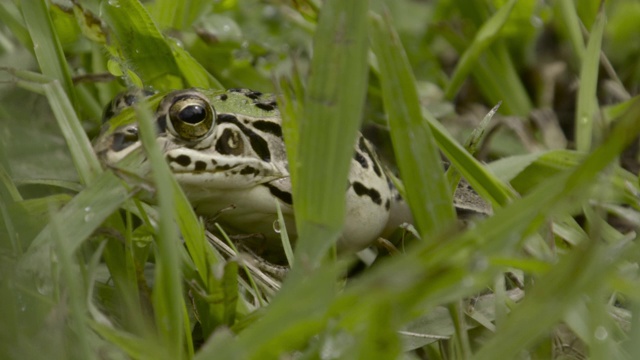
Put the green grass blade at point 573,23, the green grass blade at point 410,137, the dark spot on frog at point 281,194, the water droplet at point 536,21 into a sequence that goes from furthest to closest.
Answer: the water droplet at point 536,21 → the green grass blade at point 573,23 → the dark spot on frog at point 281,194 → the green grass blade at point 410,137

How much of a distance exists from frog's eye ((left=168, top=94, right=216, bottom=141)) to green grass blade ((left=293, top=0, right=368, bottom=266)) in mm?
669

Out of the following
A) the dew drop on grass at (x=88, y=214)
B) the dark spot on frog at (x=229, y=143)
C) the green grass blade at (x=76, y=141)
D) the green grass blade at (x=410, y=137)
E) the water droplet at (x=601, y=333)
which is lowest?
the dark spot on frog at (x=229, y=143)

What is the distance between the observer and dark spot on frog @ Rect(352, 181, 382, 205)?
100 inches

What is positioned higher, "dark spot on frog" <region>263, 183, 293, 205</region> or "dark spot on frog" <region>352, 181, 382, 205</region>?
"dark spot on frog" <region>263, 183, 293, 205</region>

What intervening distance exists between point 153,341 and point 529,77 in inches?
101

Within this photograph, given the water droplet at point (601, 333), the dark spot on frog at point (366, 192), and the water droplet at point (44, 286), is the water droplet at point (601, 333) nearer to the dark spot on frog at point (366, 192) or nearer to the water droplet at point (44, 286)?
the water droplet at point (44, 286)

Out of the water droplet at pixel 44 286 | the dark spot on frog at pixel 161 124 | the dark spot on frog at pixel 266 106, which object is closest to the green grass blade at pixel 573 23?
the dark spot on frog at pixel 266 106

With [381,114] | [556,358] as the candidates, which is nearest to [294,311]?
[556,358]

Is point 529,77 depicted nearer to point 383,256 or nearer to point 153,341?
point 383,256

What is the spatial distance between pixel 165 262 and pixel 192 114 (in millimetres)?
784

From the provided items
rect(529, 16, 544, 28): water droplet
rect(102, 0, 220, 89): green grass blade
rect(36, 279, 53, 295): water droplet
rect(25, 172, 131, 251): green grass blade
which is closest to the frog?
rect(102, 0, 220, 89): green grass blade

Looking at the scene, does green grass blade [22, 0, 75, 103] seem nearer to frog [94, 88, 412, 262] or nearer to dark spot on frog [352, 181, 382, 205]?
frog [94, 88, 412, 262]

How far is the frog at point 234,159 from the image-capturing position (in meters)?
2.16

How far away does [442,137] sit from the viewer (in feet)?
6.58
